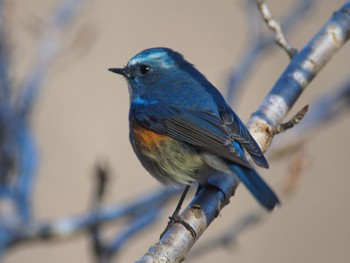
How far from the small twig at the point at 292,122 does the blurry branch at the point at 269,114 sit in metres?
0.07

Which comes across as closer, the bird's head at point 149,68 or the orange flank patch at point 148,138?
the orange flank patch at point 148,138

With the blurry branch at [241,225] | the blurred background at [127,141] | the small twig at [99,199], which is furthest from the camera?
the blurred background at [127,141]

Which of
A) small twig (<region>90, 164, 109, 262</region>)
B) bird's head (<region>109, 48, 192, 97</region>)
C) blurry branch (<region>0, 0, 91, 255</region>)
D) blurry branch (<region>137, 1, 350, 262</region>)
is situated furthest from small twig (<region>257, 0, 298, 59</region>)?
blurry branch (<region>0, 0, 91, 255</region>)

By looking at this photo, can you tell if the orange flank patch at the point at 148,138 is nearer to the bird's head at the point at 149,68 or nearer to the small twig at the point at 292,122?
the bird's head at the point at 149,68

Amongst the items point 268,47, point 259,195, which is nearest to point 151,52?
point 268,47

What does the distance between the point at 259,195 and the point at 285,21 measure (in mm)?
2505

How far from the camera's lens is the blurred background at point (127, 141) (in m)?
7.03

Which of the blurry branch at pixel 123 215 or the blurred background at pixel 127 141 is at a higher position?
the blurred background at pixel 127 141

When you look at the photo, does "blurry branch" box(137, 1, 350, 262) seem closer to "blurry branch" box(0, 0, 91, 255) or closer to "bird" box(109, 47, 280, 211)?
"bird" box(109, 47, 280, 211)

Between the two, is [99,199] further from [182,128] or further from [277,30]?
[277,30]

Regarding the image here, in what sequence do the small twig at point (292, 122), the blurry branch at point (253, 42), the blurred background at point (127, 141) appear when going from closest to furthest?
1. the small twig at point (292, 122)
2. the blurry branch at point (253, 42)
3. the blurred background at point (127, 141)

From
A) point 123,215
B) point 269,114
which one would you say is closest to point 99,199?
point 123,215

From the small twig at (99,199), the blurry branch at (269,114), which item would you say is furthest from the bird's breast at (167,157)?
the small twig at (99,199)

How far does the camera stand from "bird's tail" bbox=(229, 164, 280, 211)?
10.6 ft
